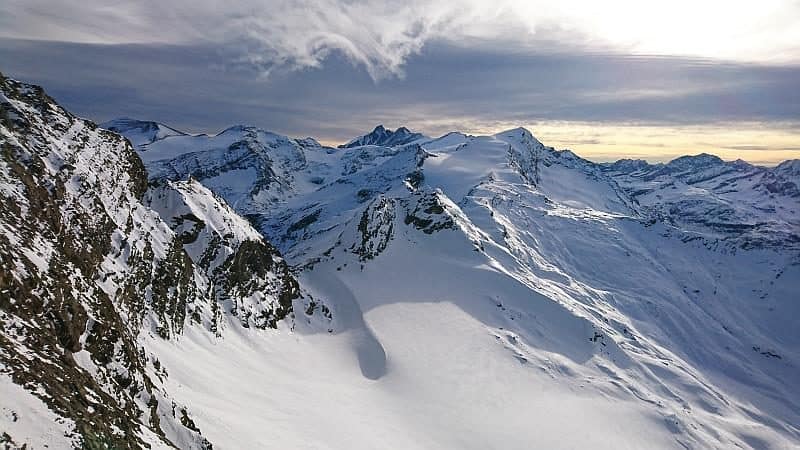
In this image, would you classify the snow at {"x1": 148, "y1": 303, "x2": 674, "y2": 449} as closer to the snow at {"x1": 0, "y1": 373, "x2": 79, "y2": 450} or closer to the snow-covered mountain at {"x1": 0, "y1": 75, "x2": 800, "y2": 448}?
the snow-covered mountain at {"x1": 0, "y1": 75, "x2": 800, "y2": 448}

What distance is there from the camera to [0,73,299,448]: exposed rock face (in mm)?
22188

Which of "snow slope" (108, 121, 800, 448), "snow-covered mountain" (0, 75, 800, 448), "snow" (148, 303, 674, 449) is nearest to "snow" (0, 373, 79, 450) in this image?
"snow-covered mountain" (0, 75, 800, 448)

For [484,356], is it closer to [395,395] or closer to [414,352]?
[414,352]

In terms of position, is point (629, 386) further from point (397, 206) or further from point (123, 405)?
point (123, 405)

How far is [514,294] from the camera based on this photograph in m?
95.9

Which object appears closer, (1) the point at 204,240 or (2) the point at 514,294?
(1) the point at 204,240

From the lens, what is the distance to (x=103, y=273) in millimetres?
38625

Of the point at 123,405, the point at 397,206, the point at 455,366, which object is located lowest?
the point at 455,366

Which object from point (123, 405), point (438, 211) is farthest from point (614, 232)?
point (123, 405)

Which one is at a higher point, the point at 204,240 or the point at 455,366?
the point at 204,240

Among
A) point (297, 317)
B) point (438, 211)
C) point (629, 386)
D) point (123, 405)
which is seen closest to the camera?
point (123, 405)

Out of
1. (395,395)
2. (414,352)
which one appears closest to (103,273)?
(395,395)

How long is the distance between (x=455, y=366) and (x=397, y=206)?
1946 inches

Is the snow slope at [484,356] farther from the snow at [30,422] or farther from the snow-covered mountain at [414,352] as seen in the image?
the snow at [30,422]
